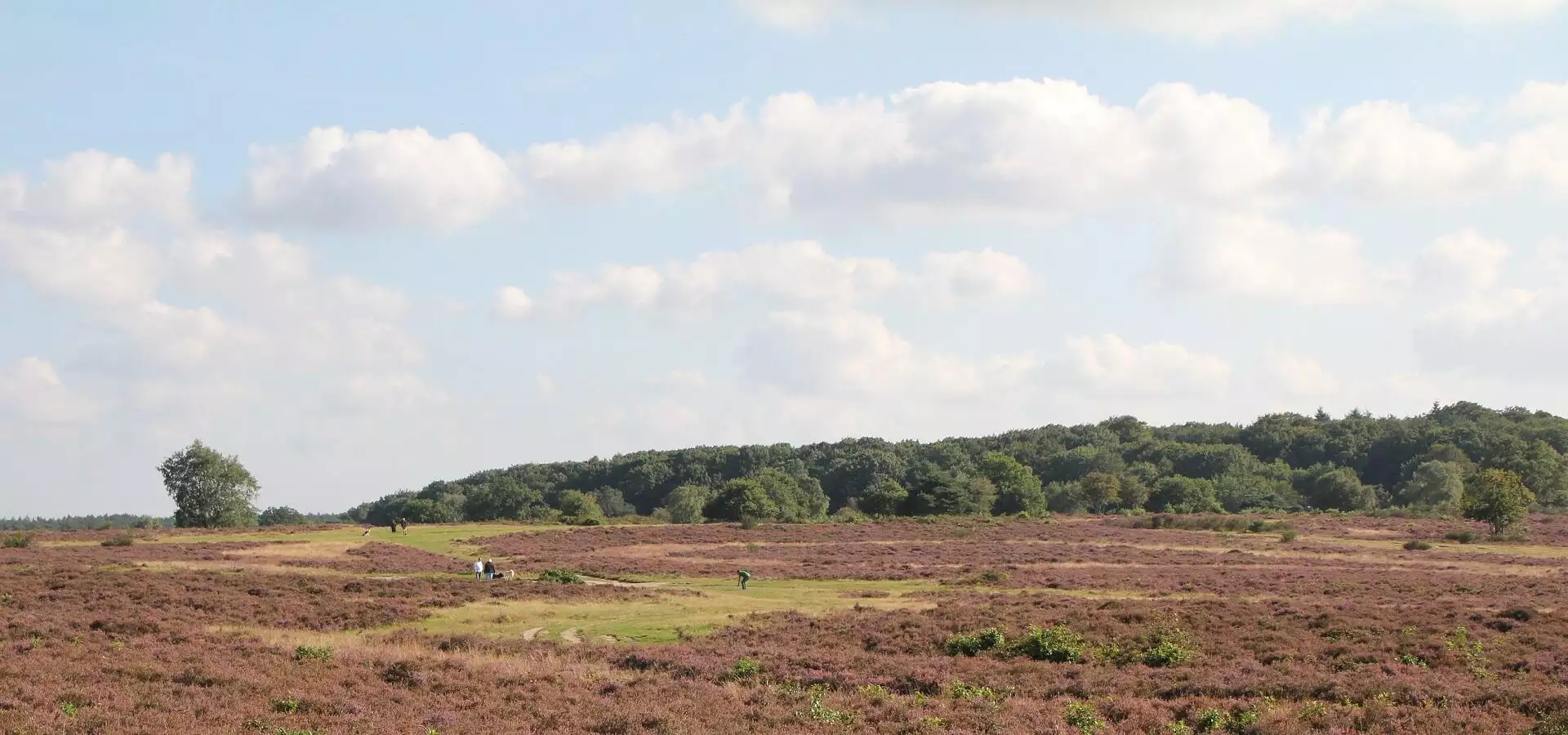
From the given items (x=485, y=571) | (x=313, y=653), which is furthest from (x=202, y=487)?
(x=313, y=653)

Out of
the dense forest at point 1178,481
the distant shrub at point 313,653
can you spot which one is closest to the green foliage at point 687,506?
the dense forest at point 1178,481

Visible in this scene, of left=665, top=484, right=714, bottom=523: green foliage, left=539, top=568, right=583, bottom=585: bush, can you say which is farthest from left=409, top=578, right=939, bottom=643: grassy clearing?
left=665, top=484, right=714, bottom=523: green foliage

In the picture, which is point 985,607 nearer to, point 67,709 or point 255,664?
point 255,664

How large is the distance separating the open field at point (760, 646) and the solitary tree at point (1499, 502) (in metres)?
24.4

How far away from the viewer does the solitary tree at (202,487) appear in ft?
370

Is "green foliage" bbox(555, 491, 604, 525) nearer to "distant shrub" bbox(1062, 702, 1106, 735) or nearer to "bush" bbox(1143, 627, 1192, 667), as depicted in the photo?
"bush" bbox(1143, 627, 1192, 667)

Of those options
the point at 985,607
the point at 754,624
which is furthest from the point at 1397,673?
the point at 754,624

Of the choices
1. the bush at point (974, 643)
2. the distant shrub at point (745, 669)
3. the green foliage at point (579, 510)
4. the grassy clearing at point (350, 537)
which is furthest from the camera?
the green foliage at point (579, 510)

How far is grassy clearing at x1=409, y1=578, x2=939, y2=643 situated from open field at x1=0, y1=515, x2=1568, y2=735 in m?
0.27

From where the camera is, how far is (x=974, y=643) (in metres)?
31.6

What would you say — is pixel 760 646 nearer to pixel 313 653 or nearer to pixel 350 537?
pixel 313 653

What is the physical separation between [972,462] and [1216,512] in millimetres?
78175

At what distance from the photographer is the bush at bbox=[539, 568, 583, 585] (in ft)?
168

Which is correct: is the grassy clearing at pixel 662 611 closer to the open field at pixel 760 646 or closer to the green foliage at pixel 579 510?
the open field at pixel 760 646
